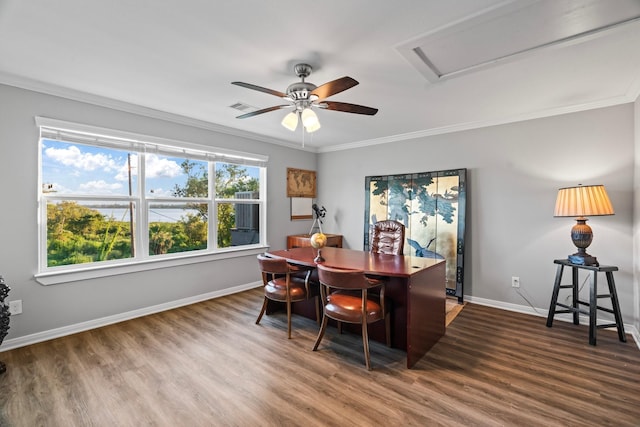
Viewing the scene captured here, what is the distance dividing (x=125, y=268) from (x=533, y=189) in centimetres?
499

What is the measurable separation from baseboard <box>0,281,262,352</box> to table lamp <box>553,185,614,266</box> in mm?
4290

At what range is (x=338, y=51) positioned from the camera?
2199mm

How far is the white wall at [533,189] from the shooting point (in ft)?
10.3

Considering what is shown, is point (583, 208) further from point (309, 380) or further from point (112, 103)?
point (112, 103)

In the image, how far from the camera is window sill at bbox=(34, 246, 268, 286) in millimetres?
2932

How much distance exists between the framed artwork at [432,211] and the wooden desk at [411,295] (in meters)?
1.35

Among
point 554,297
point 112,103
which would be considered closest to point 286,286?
point 112,103

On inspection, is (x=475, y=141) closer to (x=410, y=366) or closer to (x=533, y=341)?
(x=533, y=341)

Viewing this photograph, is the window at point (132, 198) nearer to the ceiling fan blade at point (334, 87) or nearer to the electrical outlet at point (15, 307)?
the electrical outlet at point (15, 307)

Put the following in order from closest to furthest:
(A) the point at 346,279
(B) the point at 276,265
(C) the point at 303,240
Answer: (A) the point at 346,279, (B) the point at 276,265, (C) the point at 303,240

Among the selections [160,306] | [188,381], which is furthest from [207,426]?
[160,306]

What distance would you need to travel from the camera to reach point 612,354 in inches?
103

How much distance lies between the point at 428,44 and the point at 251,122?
2.64 metres

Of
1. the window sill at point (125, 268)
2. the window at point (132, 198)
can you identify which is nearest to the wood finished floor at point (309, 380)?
the window sill at point (125, 268)
